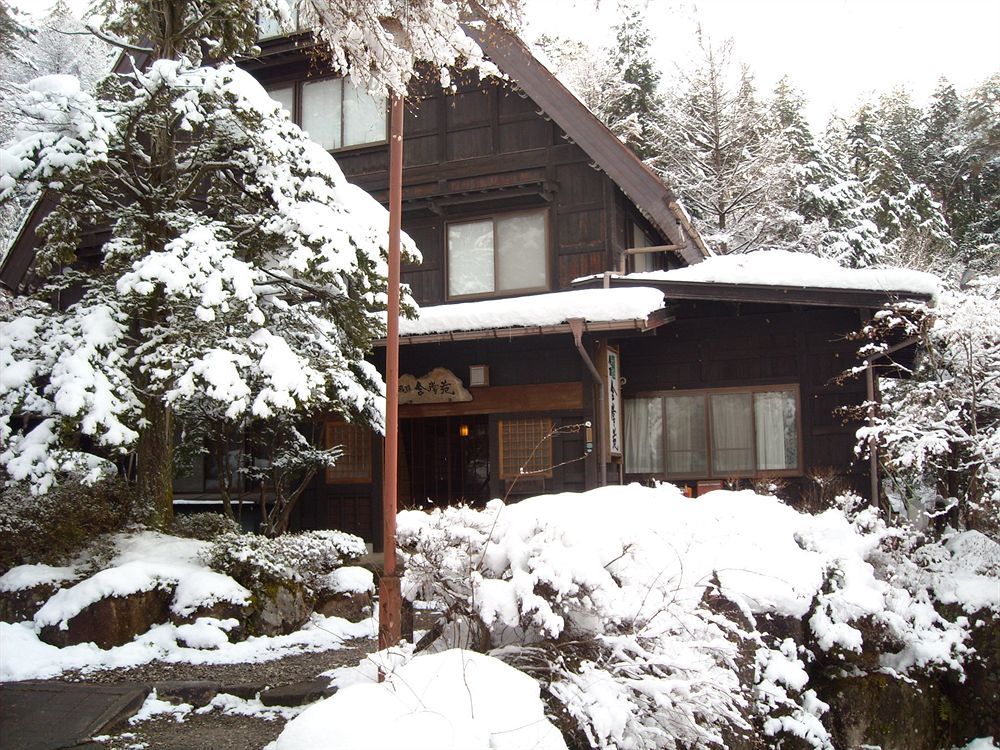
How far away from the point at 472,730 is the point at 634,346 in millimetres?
10495

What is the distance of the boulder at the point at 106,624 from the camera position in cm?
773

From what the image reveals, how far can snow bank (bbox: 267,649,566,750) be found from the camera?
134 inches

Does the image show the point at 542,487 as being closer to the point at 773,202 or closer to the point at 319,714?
the point at 319,714

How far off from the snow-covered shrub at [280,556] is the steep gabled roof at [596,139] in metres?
6.21

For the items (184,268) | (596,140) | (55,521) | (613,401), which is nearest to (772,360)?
(613,401)

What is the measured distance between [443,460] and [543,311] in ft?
12.3

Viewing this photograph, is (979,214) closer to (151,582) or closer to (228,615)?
(228,615)

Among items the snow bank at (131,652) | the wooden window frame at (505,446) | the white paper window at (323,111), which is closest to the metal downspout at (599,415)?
the wooden window frame at (505,446)

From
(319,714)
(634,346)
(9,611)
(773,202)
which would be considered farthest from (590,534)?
(773,202)

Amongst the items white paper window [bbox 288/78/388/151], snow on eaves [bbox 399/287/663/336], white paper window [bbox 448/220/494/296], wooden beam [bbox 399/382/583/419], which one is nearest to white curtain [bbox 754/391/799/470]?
snow on eaves [bbox 399/287/663/336]

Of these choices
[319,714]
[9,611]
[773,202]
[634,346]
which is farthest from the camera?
[773,202]

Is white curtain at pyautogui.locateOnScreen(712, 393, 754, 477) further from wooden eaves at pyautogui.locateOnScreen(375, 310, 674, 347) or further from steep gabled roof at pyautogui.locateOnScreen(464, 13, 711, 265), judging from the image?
steep gabled roof at pyautogui.locateOnScreen(464, 13, 711, 265)

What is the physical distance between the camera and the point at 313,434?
44.0 feet

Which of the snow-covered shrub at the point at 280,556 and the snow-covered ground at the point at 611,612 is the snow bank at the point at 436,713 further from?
the snow-covered shrub at the point at 280,556
